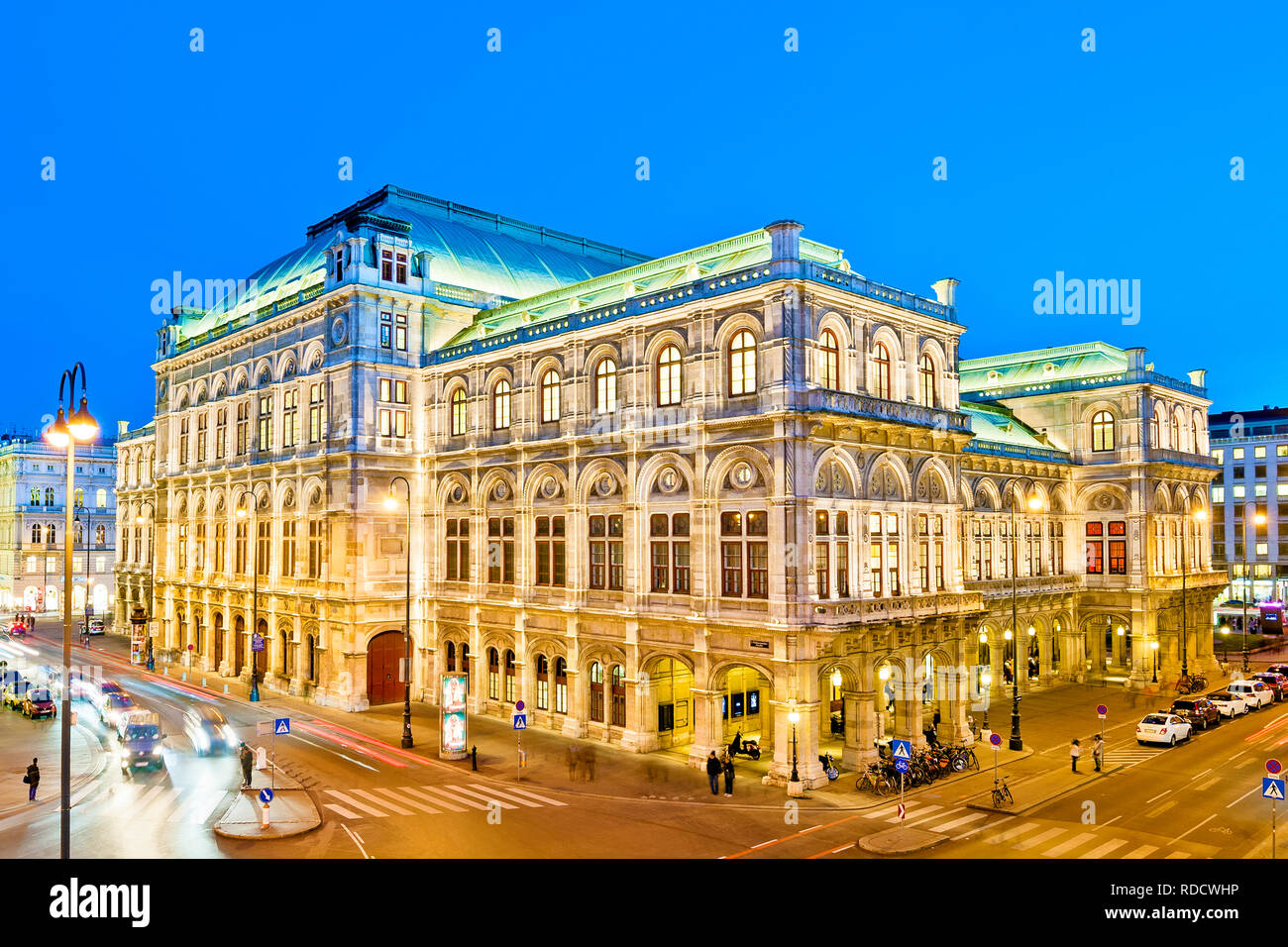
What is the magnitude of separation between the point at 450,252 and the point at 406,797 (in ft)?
128

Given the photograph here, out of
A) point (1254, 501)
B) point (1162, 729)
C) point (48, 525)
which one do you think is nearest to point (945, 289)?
point (1162, 729)

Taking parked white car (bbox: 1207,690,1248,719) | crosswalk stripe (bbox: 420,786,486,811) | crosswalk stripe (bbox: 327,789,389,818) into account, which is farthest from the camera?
parked white car (bbox: 1207,690,1248,719)

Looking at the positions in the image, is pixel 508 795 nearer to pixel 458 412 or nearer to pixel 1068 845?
pixel 1068 845

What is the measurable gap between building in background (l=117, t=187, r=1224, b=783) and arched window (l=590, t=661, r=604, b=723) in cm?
29

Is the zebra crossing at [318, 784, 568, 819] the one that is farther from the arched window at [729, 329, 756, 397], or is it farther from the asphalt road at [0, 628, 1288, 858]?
the arched window at [729, 329, 756, 397]

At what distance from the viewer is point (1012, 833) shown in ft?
98.4

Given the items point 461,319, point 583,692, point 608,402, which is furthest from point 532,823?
point 461,319

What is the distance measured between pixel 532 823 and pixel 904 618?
1755 centimetres

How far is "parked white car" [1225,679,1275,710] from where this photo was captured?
53.0 metres

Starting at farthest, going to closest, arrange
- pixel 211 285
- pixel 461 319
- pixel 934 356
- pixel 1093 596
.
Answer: pixel 211 285 < pixel 1093 596 < pixel 461 319 < pixel 934 356

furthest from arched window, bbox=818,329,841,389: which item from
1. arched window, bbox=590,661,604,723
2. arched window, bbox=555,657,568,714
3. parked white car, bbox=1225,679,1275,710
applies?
parked white car, bbox=1225,679,1275,710

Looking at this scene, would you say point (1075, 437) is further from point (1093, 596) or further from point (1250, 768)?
point (1250, 768)

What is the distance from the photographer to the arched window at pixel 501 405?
167 ft

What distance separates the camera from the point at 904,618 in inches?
1543
